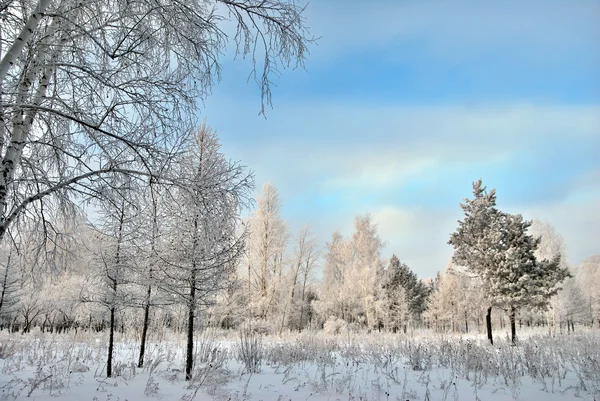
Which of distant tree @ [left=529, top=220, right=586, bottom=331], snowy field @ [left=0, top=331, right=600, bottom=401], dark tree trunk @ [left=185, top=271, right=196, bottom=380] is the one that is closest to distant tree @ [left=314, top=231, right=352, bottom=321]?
distant tree @ [left=529, top=220, right=586, bottom=331]

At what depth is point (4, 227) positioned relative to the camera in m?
3.19

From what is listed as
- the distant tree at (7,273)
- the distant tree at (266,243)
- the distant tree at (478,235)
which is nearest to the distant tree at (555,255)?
the distant tree at (478,235)

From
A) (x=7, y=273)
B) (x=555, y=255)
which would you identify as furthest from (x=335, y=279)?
(x=7, y=273)

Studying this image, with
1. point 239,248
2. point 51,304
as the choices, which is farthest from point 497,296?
point 51,304

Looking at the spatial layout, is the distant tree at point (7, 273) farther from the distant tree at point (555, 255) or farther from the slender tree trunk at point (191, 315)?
the distant tree at point (555, 255)

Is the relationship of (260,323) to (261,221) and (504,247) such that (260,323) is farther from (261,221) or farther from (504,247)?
(504,247)

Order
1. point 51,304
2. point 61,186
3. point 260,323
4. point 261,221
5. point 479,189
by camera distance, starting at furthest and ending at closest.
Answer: point 51,304 < point 261,221 < point 479,189 < point 260,323 < point 61,186

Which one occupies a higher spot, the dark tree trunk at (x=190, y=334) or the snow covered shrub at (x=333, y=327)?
the dark tree trunk at (x=190, y=334)

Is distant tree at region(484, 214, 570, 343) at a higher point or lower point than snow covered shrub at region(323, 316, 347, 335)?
higher

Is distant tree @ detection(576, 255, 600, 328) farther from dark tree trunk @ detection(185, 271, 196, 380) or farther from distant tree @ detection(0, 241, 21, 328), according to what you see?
distant tree @ detection(0, 241, 21, 328)

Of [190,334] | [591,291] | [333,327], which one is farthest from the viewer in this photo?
[591,291]

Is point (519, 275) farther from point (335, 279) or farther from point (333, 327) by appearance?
point (335, 279)

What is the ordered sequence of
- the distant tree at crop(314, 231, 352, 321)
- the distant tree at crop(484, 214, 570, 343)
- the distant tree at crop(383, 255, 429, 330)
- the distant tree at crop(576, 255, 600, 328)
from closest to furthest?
the distant tree at crop(484, 214, 570, 343) < the distant tree at crop(314, 231, 352, 321) < the distant tree at crop(383, 255, 429, 330) < the distant tree at crop(576, 255, 600, 328)

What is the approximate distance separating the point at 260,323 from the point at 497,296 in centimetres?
1347
